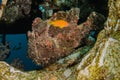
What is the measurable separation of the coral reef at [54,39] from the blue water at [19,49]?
19 cm

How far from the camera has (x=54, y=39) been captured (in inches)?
269

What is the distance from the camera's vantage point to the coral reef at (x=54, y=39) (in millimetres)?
6793

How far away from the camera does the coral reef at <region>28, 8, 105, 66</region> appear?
6793 millimetres

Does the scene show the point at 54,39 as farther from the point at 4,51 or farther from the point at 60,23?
the point at 4,51

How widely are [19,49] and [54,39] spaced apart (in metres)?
0.92

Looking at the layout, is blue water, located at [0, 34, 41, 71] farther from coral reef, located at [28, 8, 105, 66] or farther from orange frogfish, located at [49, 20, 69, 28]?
orange frogfish, located at [49, 20, 69, 28]

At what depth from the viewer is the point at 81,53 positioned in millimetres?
4863

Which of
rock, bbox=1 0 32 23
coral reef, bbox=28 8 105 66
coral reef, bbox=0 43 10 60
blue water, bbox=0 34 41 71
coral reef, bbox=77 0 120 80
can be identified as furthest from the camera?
rock, bbox=1 0 32 23

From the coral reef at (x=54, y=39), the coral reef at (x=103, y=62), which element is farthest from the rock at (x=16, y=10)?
the coral reef at (x=103, y=62)

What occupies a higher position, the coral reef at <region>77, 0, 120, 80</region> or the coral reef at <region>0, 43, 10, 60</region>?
the coral reef at <region>77, 0, 120, 80</region>

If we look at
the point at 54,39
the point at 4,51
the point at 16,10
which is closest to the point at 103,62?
the point at 54,39

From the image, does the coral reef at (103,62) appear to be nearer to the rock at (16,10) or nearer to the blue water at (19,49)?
the blue water at (19,49)

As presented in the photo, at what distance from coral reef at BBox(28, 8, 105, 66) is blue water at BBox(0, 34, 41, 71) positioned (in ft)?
0.64

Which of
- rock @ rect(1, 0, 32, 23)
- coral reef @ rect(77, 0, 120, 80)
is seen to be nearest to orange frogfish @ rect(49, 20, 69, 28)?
rock @ rect(1, 0, 32, 23)
